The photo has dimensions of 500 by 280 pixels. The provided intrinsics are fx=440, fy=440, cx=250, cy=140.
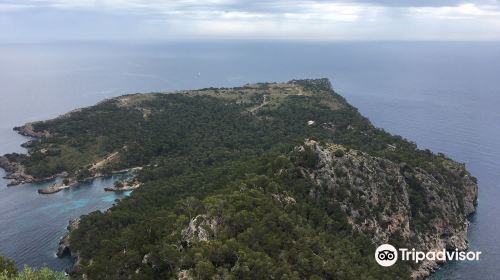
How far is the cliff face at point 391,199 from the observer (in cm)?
8500

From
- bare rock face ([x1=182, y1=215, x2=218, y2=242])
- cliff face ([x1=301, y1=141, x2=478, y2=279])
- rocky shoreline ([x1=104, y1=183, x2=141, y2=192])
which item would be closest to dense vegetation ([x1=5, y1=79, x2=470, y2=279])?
bare rock face ([x1=182, y1=215, x2=218, y2=242])

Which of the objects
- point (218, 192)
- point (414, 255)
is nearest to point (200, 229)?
point (218, 192)

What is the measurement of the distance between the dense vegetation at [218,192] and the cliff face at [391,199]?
214 centimetres

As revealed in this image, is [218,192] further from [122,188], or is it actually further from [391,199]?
[122,188]

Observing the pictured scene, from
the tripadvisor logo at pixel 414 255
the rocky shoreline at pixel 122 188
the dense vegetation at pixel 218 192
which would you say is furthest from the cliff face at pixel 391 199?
the rocky shoreline at pixel 122 188

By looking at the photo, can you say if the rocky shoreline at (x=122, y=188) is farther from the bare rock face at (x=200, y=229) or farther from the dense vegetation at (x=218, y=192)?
the bare rock face at (x=200, y=229)

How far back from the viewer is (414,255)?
83.9 meters

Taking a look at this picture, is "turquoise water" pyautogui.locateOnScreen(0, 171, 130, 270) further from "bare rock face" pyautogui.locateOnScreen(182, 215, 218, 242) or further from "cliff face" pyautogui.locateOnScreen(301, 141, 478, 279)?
"cliff face" pyautogui.locateOnScreen(301, 141, 478, 279)

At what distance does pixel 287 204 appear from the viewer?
74.8 meters

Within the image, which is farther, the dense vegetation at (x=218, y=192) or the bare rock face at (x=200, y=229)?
the bare rock face at (x=200, y=229)

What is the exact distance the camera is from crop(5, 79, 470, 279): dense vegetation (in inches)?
2151

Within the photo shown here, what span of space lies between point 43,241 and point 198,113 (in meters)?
100

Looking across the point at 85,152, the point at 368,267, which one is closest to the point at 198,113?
the point at 85,152

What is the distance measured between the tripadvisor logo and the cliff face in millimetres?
1456
